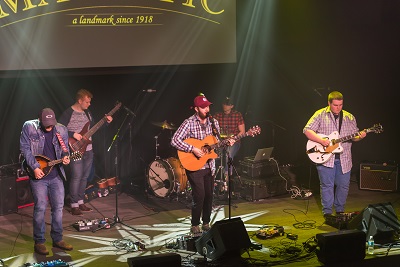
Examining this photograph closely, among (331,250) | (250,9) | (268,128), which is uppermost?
(250,9)

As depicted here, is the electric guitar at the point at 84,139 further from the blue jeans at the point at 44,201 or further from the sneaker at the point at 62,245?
the sneaker at the point at 62,245

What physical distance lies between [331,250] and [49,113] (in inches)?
152

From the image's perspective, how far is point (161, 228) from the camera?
1005 cm

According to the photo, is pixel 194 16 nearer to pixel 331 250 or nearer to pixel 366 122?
pixel 366 122

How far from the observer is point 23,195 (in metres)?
11.4

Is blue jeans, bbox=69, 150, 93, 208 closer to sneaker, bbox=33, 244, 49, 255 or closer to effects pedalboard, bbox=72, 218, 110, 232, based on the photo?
effects pedalboard, bbox=72, 218, 110, 232

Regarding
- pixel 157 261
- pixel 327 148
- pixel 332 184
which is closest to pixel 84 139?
pixel 327 148

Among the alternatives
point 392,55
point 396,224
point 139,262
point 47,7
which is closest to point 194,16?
point 47,7

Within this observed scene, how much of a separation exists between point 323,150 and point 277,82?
404 cm

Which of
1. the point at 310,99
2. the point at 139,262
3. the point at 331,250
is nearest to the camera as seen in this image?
the point at 139,262

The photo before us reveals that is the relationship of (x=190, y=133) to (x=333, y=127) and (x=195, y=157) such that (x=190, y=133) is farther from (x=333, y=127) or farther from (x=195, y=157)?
(x=333, y=127)

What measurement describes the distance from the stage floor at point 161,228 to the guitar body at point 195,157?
32.3 inches

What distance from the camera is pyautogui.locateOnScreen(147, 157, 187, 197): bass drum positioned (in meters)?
11.5

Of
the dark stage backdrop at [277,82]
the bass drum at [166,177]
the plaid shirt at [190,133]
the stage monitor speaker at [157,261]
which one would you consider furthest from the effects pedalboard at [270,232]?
the dark stage backdrop at [277,82]
